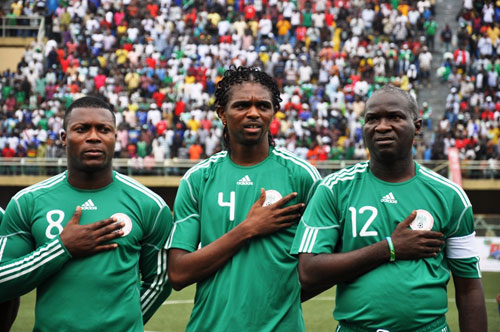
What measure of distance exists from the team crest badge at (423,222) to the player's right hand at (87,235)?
4.83 ft

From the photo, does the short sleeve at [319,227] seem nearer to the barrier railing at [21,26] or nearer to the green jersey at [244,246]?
the green jersey at [244,246]

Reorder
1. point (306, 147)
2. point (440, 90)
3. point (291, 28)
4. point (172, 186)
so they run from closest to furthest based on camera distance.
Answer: point (172, 186), point (306, 147), point (440, 90), point (291, 28)

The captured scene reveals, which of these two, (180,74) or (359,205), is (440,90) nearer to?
(180,74)

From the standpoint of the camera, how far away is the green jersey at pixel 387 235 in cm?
356

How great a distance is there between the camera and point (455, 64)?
24172 millimetres

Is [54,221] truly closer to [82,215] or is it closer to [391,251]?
[82,215]

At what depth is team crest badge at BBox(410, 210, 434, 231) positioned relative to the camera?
3.65 meters

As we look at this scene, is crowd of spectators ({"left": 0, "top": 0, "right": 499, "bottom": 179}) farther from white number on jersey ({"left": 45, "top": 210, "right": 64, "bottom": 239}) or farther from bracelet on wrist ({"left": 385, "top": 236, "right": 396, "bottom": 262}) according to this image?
bracelet on wrist ({"left": 385, "top": 236, "right": 396, "bottom": 262})

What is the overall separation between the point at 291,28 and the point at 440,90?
5469mm

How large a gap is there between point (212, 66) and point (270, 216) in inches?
829

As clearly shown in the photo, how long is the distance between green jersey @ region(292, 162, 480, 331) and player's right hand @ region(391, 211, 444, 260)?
0.04 metres

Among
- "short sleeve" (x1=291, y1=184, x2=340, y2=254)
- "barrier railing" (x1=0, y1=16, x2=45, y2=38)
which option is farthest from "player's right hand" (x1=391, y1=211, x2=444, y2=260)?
"barrier railing" (x1=0, y1=16, x2=45, y2=38)

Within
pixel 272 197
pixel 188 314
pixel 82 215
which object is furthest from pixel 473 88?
pixel 82 215

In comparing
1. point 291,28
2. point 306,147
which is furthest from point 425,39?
point 306,147
